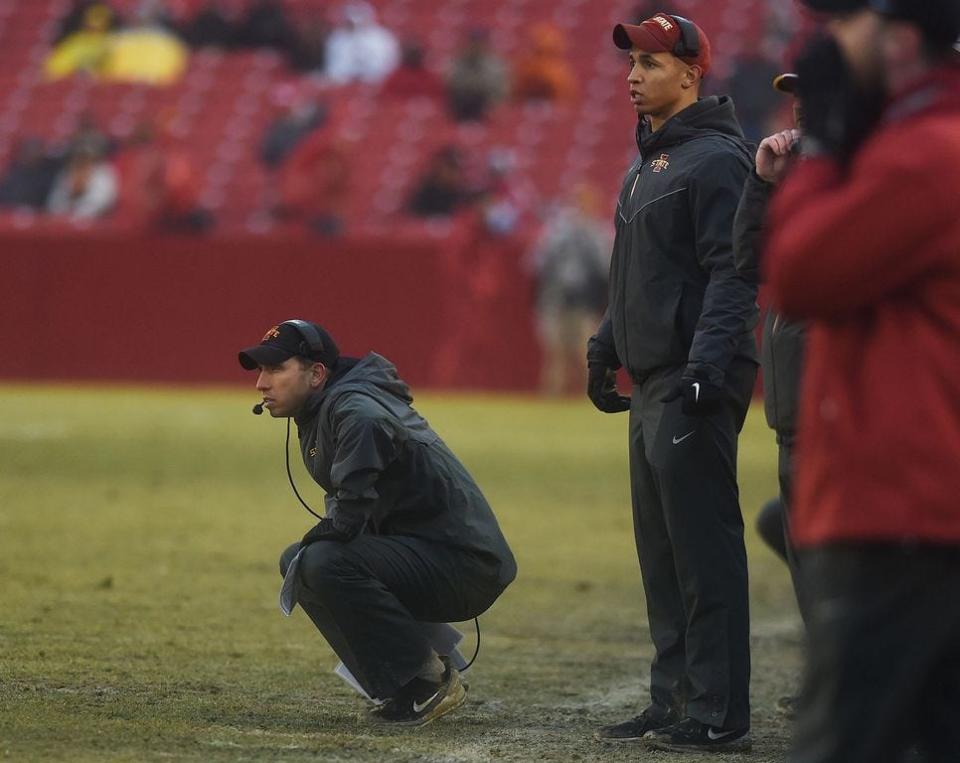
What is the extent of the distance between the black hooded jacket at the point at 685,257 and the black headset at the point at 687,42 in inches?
6.6

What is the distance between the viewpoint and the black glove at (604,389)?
6621 millimetres

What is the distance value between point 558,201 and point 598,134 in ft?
4.58

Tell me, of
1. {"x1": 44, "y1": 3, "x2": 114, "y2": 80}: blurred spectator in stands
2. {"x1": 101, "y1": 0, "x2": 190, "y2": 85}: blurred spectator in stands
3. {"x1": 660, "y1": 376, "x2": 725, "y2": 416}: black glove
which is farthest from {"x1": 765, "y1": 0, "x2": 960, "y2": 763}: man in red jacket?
{"x1": 44, "y1": 3, "x2": 114, "y2": 80}: blurred spectator in stands

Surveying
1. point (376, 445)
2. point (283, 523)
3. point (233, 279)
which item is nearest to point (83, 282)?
point (233, 279)

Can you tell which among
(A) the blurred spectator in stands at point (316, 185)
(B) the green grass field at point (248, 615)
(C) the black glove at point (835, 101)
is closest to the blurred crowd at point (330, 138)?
(A) the blurred spectator in stands at point (316, 185)

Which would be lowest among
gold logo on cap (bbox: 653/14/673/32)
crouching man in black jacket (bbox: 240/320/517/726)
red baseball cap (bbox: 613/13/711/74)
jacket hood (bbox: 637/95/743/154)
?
crouching man in black jacket (bbox: 240/320/517/726)

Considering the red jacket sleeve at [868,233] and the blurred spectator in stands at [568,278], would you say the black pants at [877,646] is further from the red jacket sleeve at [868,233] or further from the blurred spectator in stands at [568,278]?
the blurred spectator in stands at [568,278]

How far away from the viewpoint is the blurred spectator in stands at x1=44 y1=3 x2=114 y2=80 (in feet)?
95.1

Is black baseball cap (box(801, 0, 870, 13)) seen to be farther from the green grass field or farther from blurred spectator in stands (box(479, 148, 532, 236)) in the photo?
blurred spectator in stands (box(479, 148, 532, 236))

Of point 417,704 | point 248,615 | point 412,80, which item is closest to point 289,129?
point 412,80

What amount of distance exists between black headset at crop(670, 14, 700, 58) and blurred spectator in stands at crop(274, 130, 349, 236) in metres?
17.9

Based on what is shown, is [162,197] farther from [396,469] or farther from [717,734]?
[717,734]

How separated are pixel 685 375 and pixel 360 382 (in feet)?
3.78

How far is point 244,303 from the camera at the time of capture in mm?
23453
